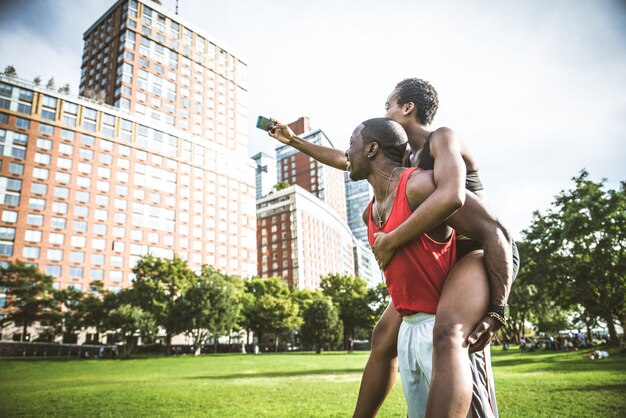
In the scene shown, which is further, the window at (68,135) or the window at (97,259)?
the window at (68,135)

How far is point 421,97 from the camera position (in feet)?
11.0

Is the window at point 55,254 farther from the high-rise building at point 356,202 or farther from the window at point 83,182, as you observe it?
the high-rise building at point 356,202

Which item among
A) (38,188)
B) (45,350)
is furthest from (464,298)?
(38,188)

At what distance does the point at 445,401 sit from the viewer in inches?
89.6

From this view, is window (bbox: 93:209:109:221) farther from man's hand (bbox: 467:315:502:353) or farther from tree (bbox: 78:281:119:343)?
man's hand (bbox: 467:315:502:353)

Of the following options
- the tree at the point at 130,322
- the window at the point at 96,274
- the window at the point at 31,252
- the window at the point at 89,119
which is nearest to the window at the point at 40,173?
the window at the point at 89,119

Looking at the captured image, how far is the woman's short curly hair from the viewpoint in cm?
335

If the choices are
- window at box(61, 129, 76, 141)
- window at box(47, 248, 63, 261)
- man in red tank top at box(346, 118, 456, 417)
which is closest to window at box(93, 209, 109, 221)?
window at box(47, 248, 63, 261)

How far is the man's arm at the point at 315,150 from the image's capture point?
430 cm

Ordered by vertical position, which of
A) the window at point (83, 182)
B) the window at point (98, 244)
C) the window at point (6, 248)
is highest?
the window at point (83, 182)

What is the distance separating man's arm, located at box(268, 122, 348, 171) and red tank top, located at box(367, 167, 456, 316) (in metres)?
1.45

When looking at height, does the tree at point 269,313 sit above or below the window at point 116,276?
below

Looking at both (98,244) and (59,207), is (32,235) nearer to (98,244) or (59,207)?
→ (59,207)

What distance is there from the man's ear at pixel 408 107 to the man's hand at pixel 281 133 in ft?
5.91
